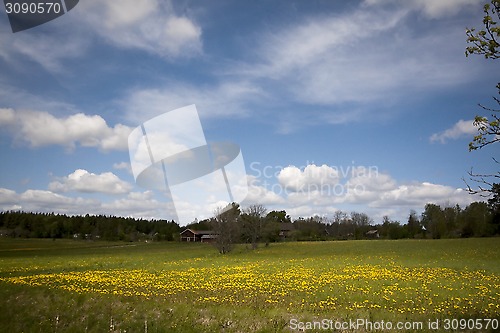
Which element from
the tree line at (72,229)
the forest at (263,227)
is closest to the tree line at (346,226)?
the forest at (263,227)

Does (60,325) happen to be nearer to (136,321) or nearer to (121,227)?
(136,321)

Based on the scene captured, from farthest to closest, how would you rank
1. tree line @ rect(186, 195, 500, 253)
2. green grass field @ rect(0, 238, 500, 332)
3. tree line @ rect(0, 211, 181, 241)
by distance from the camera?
1. tree line @ rect(0, 211, 181, 241)
2. tree line @ rect(186, 195, 500, 253)
3. green grass field @ rect(0, 238, 500, 332)

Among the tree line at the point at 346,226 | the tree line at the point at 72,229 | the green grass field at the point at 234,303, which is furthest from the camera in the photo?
the tree line at the point at 72,229

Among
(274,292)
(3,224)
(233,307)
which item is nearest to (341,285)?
(274,292)

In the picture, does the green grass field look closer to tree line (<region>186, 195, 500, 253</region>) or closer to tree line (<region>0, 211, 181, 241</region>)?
tree line (<region>186, 195, 500, 253</region>)

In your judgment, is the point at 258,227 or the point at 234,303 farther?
the point at 258,227

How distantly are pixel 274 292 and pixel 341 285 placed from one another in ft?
14.1

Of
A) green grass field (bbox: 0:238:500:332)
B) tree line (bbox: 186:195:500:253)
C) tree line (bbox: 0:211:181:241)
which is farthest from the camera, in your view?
tree line (bbox: 0:211:181:241)

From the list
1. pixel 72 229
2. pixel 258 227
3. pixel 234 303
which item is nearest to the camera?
pixel 234 303

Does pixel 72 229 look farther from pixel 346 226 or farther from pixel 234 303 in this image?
pixel 234 303

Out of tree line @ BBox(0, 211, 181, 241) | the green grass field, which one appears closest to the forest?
tree line @ BBox(0, 211, 181, 241)

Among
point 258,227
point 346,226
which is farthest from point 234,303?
point 346,226

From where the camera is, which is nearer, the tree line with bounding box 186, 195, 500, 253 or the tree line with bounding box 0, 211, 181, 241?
the tree line with bounding box 186, 195, 500, 253

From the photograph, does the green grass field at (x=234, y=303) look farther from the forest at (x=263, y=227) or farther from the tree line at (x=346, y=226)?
the forest at (x=263, y=227)
